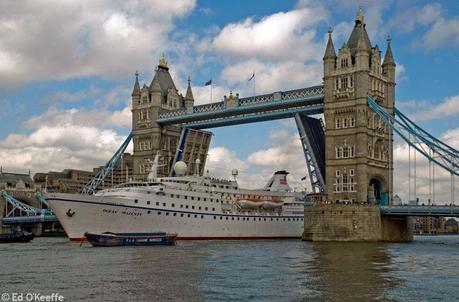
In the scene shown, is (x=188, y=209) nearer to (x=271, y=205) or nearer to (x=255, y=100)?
(x=271, y=205)

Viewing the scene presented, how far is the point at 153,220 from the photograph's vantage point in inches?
3383

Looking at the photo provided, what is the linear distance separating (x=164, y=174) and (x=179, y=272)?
255 ft

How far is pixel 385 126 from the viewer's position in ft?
316

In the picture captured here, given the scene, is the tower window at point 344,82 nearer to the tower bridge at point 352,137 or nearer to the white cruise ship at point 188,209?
the tower bridge at point 352,137

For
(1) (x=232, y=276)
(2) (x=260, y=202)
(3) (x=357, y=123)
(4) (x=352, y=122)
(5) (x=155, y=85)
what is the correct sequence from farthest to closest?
(5) (x=155, y=85) → (2) (x=260, y=202) → (4) (x=352, y=122) → (3) (x=357, y=123) → (1) (x=232, y=276)

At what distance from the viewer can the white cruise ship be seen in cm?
8031

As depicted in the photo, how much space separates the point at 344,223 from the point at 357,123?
1721cm

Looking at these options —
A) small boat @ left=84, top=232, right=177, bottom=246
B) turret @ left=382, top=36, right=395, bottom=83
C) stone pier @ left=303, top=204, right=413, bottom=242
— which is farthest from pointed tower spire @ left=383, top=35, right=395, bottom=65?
small boat @ left=84, top=232, right=177, bottom=246

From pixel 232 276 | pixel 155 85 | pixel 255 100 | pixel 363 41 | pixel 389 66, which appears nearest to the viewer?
pixel 232 276

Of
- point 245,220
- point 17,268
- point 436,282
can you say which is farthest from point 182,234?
point 436,282

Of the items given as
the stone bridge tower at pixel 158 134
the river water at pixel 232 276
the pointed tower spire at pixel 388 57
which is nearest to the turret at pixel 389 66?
the pointed tower spire at pixel 388 57

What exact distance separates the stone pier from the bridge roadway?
792 inches

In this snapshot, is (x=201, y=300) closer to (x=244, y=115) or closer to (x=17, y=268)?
(x=17, y=268)

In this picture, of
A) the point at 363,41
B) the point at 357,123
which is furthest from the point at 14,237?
the point at 363,41
